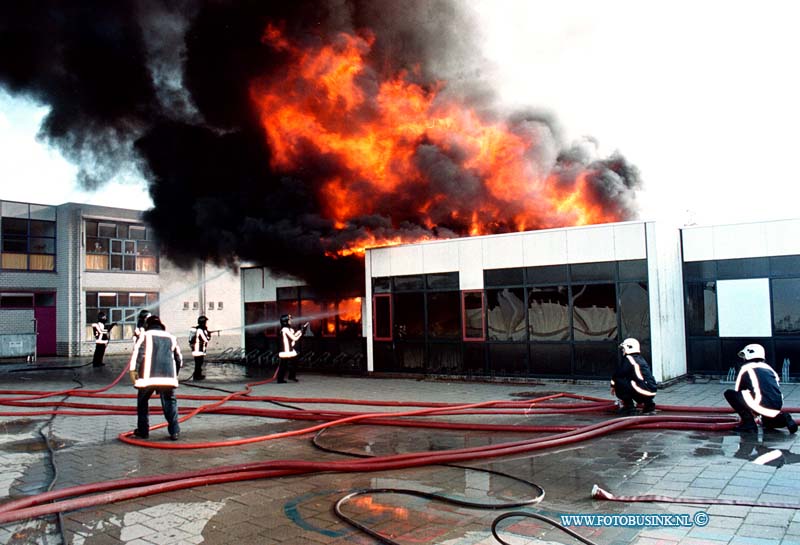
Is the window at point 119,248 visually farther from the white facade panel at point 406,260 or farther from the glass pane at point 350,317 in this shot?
the white facade panel at point 406,260

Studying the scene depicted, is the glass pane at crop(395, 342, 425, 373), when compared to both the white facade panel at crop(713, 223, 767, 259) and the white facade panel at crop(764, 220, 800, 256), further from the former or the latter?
the white facade panel at crop(764, 220, 800, 256)

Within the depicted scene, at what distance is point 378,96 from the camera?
18328mm

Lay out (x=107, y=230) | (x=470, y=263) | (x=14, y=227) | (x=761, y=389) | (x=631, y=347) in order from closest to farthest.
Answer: (x=761, y=389) → (x=631, y=347) → (x=470, y=263) → (x=14, y=227) → (x=107, y=230)

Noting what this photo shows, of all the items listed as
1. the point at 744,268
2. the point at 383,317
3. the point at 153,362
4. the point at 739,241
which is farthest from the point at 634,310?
the point at 153,362

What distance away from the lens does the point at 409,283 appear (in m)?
16.3

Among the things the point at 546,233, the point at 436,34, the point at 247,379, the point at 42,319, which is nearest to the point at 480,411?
the point at 546,233

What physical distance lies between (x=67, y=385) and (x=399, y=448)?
11005mm

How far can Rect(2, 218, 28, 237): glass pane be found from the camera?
989 inches

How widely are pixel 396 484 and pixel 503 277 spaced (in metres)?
9.54

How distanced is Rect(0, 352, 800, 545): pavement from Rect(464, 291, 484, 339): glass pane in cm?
532

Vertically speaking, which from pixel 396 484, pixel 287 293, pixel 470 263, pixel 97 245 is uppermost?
pixel 97 245

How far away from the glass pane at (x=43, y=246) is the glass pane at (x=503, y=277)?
68.1 ft

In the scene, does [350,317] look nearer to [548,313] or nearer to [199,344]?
[199,344]

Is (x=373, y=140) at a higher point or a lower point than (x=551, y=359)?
higher
